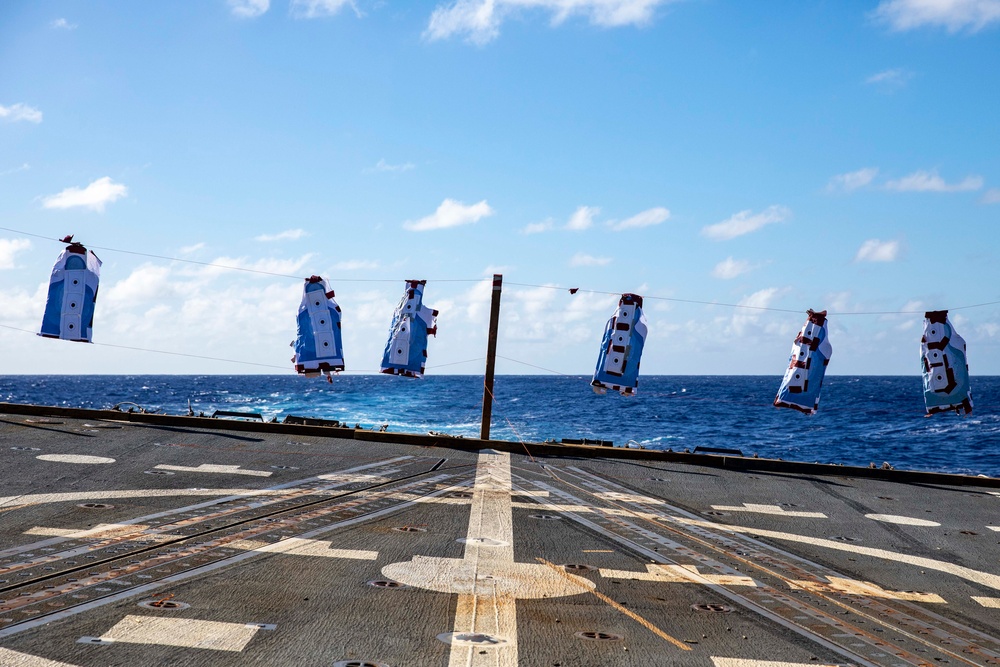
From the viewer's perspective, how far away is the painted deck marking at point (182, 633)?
24.9 ft

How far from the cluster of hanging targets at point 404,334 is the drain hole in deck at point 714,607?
13780 mm

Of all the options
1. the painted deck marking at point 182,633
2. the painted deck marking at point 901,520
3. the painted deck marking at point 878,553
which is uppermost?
the painted deck marking at point 901,520

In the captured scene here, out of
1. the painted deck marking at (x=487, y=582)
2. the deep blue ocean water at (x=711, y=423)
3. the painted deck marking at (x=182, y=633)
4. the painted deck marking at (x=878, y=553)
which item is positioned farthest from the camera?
the deep blue ocean water at (x=711, y=423)

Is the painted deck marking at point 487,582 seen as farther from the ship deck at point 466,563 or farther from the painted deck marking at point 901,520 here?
the painted deck marking at point 901,520

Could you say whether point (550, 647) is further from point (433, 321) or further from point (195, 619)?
point (433, 321)

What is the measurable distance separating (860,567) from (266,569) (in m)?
8.18

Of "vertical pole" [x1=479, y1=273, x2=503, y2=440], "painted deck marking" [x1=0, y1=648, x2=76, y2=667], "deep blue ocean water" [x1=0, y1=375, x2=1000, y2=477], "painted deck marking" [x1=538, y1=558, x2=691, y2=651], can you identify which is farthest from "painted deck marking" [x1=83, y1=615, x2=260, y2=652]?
"deep blue ocean water" [x1=0, y1=375, x2=1000, y2=477]

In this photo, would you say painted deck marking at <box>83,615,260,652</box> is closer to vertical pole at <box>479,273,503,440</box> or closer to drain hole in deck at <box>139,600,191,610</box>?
drain hole in deck at <box>139,600,191,610</box>

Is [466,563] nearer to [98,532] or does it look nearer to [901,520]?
[98,532]

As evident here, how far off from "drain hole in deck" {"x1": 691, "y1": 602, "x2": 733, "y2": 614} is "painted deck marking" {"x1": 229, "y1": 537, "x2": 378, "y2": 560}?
13.5ft

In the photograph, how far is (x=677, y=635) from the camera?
28.3 ft

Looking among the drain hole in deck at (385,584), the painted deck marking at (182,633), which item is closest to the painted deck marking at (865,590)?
the drain hole in deck at (385,584)

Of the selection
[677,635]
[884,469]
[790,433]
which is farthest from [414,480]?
[790,433]

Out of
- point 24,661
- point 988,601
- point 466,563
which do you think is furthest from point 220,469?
point 988,601
